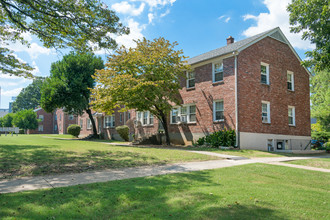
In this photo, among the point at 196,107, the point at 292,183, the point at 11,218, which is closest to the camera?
the point at 11,218

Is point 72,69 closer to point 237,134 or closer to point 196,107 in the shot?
point 196,107

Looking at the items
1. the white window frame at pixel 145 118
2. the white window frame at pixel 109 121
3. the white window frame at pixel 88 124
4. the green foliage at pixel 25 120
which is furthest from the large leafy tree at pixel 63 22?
the green foliage at pixel 25 120

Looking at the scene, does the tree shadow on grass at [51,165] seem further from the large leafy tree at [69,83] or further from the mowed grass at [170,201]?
the large leafy tree at [69,83]

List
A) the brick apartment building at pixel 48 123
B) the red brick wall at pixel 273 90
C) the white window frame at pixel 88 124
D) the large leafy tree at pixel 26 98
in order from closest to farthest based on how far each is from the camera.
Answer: the red brick wall at pixel 273 90 < the white window frame at pixel 88 124 < the brick apartment building at pixel 48 123 < the large leafy tree at pixel 26 98

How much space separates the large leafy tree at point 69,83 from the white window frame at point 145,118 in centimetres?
682

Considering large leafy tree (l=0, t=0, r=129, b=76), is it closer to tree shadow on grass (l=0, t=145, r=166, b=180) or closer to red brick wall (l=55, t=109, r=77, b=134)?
tree shadow on grass (l=0, t=145, r=166, b=180)

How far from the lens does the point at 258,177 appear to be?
24.1 ft

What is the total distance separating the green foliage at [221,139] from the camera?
16484mm

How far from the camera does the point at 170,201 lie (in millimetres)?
4598

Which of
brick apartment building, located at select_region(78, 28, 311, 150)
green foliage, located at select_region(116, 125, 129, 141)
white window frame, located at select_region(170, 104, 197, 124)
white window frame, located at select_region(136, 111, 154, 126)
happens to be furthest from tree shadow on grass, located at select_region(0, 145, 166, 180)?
green foliage, located at select_region(116, 125, 129, 141)

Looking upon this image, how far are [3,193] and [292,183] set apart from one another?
7.02 meters

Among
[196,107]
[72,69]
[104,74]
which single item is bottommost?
[196,107]

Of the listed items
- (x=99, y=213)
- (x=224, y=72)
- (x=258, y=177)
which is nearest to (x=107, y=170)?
(x=99, y=213)

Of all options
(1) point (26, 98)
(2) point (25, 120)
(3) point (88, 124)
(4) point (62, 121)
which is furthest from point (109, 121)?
(1) point (26, 98)
